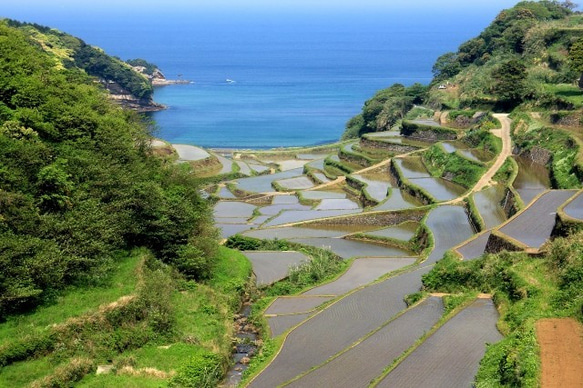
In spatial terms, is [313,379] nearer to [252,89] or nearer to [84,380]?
[84,380]

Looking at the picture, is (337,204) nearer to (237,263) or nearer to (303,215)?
(303,215)

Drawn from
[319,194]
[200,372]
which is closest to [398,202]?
[319,194]

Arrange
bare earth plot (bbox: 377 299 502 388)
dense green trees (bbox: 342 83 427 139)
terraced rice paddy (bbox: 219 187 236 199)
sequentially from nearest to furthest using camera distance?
bare earth plot (bbox: 377 299 502 388) < terraced rice paddy (bbox: 219 187 236 199) < dense green trees (bbox: 342 83 427 139)

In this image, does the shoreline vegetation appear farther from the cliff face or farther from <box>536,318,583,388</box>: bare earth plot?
the cliff face

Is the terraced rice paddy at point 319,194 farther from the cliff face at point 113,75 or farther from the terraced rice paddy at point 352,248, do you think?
the cliff face at point 113,75

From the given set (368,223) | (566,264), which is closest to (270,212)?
(368,223)

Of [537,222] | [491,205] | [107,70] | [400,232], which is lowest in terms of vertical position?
[400,232]

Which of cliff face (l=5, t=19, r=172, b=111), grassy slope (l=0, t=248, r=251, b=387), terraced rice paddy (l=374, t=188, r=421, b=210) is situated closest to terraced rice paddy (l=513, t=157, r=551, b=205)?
terraced rice paddy (l=374, t=188, r=421, b=210)
